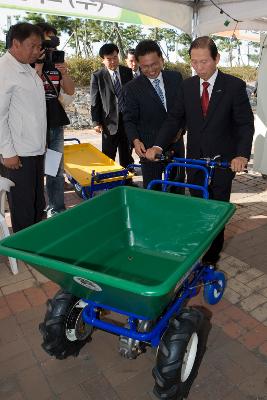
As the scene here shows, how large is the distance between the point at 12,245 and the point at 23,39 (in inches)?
75.3

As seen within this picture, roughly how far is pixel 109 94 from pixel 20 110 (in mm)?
2418

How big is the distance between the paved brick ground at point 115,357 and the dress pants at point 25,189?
54cm

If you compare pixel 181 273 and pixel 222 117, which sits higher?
pixel 222 117

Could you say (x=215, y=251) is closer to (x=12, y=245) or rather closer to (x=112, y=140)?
(x=12, y=245)

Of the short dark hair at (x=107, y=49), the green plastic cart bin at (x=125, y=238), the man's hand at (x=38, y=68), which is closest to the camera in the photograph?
the green plastic cart bin at (x=125, y=238)

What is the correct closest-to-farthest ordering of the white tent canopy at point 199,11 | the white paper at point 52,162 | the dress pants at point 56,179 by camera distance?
the white paper at point 52,162, the dress pants at point 56,179, the white tent canopy at point 199,11

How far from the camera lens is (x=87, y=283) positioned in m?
1.69

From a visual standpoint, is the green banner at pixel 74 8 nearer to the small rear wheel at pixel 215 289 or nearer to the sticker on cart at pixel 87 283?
the small rear wheel at pixel 215 289

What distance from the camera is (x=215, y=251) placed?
3195mm

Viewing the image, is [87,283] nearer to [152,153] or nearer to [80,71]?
[152,153]

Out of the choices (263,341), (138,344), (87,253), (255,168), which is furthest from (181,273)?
(255,168)

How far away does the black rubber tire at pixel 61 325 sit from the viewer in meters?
2.17

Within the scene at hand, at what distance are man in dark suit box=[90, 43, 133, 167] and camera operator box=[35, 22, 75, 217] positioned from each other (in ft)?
4.03

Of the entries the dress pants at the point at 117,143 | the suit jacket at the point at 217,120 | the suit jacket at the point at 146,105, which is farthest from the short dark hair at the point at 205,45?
the dress pants at the point at 117,143
